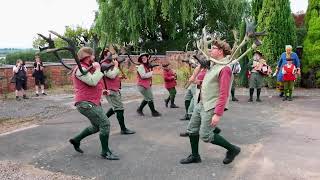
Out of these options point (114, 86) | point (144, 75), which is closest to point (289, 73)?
point (144, 75)

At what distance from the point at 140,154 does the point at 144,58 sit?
317 centimetres

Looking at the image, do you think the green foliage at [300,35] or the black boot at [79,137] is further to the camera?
the green foliage at [300,35]

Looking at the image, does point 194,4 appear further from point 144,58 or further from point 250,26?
point 250,26

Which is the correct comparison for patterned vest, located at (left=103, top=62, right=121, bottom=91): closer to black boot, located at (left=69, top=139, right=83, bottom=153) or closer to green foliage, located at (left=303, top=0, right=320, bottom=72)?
black boot, located at (left=69, top=139, right=83, bottom=153)

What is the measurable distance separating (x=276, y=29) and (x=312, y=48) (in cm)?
137

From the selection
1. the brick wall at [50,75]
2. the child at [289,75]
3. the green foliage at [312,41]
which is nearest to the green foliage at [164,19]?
the brick wall at [50,75]

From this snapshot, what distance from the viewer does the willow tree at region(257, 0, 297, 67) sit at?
1569cm

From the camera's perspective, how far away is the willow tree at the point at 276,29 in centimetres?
1569

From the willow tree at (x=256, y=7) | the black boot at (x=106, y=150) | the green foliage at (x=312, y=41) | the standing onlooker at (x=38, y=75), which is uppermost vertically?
the willow tree at (x=256, y=7)

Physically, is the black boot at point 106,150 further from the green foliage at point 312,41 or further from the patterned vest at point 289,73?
the green foliage at point 312,41

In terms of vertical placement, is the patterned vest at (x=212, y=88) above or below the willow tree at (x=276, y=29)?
below

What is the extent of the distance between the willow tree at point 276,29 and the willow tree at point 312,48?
0.52m

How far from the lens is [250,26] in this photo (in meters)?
6.30

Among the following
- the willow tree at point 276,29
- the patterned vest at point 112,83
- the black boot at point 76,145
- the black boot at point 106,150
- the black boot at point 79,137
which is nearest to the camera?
the black boot at point 106,150
